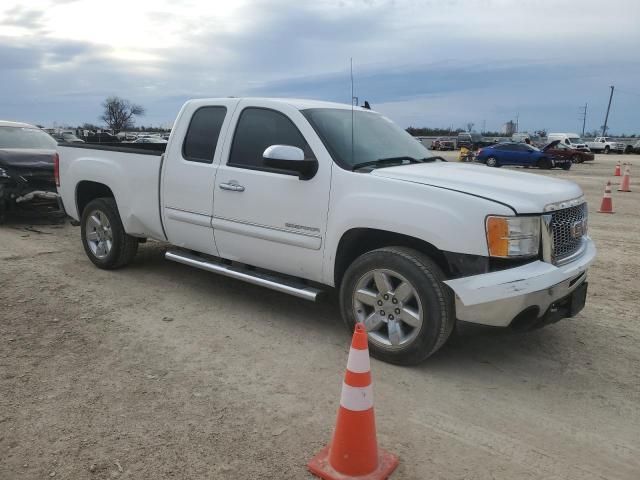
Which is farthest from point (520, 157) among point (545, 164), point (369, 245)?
point (369, 245)

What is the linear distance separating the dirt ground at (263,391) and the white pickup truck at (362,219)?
428 millimetres

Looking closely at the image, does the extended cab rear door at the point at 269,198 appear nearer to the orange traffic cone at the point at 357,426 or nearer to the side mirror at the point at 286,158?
the side mirror at the point at 286,158

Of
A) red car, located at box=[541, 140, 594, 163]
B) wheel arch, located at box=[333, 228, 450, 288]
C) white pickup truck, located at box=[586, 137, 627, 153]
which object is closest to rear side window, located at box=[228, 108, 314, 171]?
wheel arch, located at box=[333, 228, 450, 288]

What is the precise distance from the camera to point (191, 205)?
5066 millimetres

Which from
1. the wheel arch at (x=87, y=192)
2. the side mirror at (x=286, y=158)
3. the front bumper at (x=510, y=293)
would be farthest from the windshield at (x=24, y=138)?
the front bumper at (x=510, y=293)

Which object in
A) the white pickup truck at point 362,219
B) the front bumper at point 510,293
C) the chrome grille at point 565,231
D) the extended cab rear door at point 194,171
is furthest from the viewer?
the extended cab rear door at point 194,171

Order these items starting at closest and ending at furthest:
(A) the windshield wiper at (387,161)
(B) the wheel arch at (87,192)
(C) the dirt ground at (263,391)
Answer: (C) the dirt ground at (263,391) < (A) the windshield wiper at (387,161) < (B) the wheel arch at (87,192)

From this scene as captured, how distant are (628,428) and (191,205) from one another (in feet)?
12.4

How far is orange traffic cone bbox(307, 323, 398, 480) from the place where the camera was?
2613 mm

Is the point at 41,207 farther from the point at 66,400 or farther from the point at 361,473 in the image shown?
the point at 361,473

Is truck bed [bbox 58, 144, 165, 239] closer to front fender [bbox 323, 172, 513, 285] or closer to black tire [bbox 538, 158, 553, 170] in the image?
front fender [bbox 323, 172, 513, 285]

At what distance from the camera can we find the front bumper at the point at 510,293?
3361mm

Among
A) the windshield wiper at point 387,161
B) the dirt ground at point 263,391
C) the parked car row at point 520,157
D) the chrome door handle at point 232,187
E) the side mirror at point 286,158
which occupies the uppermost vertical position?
the side mirror at point 286,158

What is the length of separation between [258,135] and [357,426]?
284 centimetres
